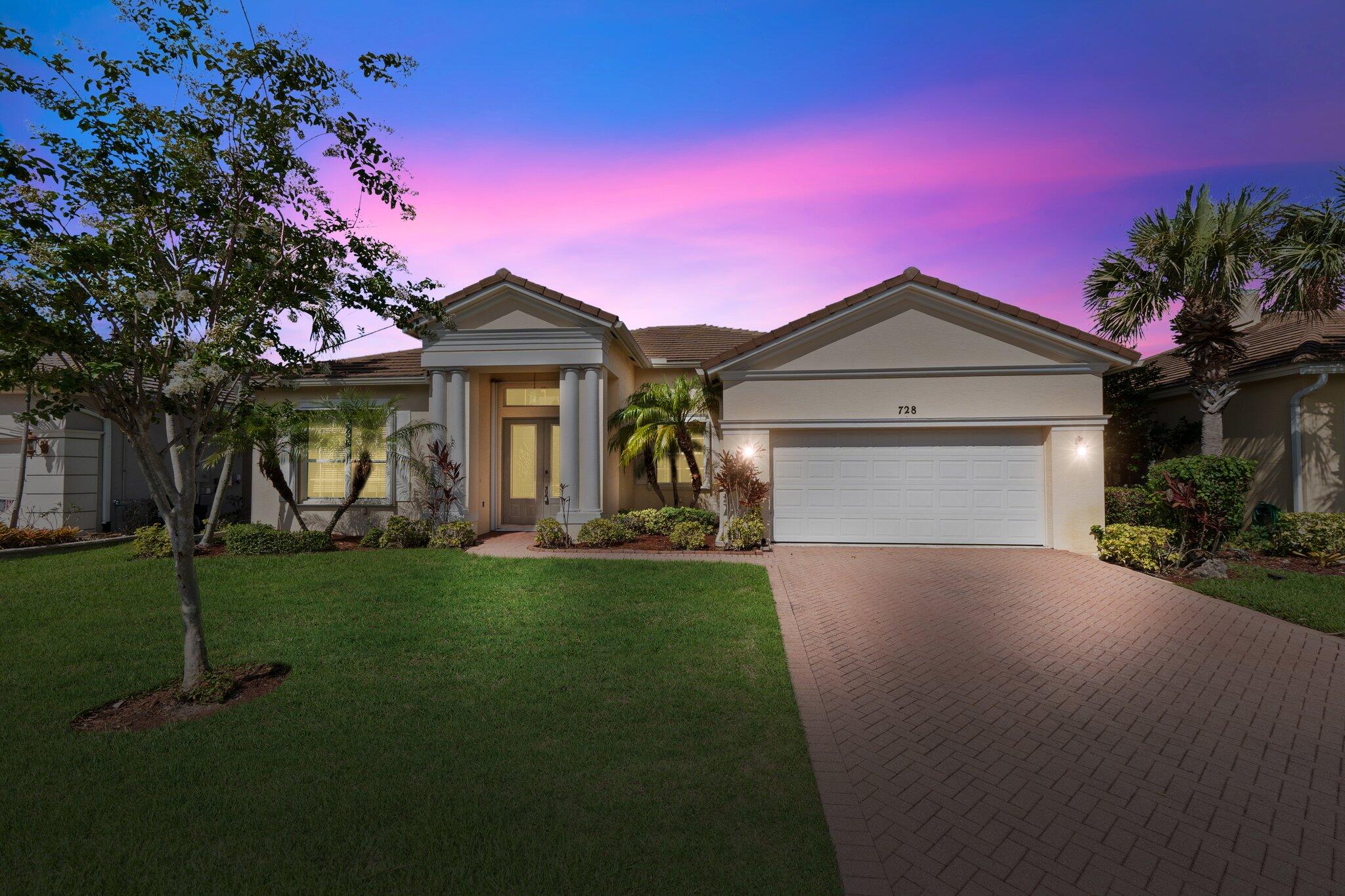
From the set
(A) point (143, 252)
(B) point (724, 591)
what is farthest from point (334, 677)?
(B) point (724, 591)

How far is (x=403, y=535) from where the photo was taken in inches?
510

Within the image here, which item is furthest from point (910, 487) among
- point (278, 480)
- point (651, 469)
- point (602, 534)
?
point (278, 480)

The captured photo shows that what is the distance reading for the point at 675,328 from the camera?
65.7 ft

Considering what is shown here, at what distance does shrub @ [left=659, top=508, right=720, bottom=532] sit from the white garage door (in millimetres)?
1718

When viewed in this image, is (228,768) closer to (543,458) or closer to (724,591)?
(724,591)

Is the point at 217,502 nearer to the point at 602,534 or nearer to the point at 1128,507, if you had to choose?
the point at 602,534

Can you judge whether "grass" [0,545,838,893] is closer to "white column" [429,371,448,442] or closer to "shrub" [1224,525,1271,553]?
"white column" [429,371,448,442]

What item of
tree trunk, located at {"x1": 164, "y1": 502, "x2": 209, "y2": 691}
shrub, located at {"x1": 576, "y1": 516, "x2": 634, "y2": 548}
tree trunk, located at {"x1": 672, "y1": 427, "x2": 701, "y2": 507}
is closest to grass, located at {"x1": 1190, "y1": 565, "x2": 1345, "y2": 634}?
tree trunk, located at {"x1": 672, "y1": 427, "x2": 701, "y2": 507}

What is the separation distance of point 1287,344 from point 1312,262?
229cm

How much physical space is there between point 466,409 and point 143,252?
9036 millimetres

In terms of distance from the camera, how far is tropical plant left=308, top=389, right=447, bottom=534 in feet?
44.1

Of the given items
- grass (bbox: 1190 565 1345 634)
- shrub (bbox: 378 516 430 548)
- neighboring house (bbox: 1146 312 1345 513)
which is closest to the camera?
grass (bbox: 1190 565 1345 634)

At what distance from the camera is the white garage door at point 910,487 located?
12352 millimetres

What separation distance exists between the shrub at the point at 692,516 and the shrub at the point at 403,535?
510 centimetres
